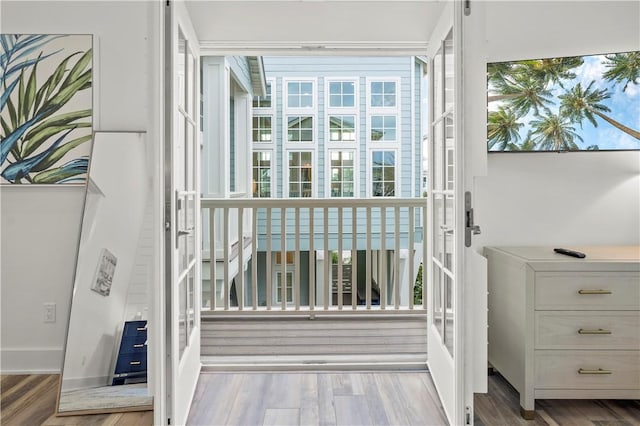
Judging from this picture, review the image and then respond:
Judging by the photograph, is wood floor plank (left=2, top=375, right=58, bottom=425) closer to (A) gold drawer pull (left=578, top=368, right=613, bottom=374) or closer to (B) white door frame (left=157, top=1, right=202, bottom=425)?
(B) white door frame (left=157, top=1, right=202, bottom=425)

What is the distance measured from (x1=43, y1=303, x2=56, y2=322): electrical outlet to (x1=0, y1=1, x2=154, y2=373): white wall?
25mm

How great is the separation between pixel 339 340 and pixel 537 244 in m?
1.46

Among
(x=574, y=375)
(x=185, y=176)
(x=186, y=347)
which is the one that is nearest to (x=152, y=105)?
(x=185, y=176)

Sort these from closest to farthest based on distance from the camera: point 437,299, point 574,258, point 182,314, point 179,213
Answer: point 179,213 < point 182,314 < point 574,258 < point 437,299

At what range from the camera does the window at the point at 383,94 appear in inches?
267

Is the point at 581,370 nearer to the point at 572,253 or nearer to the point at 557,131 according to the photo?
the point at 572,253

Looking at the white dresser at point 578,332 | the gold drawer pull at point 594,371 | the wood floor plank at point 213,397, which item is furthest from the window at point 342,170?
the gold drawer pull at point 594,371

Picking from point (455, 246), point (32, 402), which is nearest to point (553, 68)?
point (455, 246)

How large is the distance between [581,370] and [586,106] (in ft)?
4.81

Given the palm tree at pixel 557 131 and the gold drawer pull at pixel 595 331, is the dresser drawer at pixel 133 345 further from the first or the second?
the palm tree at pixel 557 131

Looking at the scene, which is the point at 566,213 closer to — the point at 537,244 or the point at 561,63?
the point at 537,244

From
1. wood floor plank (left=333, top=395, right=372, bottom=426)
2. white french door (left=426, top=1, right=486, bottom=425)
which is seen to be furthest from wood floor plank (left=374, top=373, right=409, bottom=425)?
white french door (left=426, top=1, right=486, bottom=425)

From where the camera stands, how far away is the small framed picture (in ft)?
8.07

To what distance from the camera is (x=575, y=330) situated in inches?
Answer: 83.4
